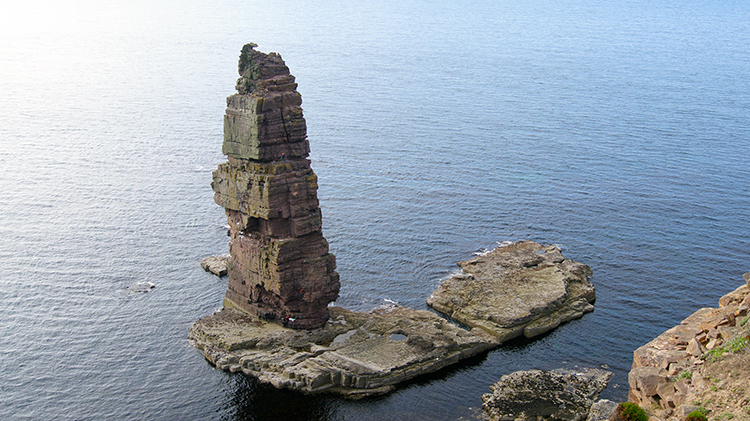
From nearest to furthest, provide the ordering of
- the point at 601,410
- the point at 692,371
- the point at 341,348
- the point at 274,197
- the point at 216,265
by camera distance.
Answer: the point at 692,371 → the point at 601,410 → the point at 274,197 → the point at 341,348 → the point at 216,265

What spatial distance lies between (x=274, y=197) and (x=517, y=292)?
3186 cm

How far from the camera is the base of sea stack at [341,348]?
67812 millimetres

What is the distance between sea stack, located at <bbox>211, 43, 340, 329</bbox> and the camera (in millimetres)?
71938

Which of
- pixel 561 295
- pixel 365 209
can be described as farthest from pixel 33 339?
pixel 561 295

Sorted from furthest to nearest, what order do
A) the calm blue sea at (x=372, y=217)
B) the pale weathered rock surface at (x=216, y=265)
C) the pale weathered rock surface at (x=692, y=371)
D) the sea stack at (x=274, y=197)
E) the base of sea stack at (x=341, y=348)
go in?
1. the pale weathered rock surface at (x=216, y=265)
2. the sea stack at (x=274, y=197)
3. the calm blue sea at (x=372, y=217)
4. the base of sea stack at (x=341, y=348)
5. the pale weathered rock surface at (x=692, y=371)

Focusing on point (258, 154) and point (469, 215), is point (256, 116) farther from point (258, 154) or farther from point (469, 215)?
point (469, 215)

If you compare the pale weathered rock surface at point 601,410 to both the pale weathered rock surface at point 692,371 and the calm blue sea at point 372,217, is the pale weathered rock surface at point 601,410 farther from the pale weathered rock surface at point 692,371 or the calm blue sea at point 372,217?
the pale weathered rock surface at point 692,371

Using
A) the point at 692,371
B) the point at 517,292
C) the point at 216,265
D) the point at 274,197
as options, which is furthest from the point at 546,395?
the point at 216,265

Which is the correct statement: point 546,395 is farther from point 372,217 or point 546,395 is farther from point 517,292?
point 372,217

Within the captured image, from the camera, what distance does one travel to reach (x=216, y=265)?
92.9 metres

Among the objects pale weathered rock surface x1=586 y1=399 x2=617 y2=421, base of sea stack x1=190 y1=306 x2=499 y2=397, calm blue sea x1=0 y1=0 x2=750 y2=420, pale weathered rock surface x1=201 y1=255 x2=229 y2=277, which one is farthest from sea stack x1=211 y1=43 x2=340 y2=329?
pale weathered rock surface x1=586 y1=399 x2=617 y2=421

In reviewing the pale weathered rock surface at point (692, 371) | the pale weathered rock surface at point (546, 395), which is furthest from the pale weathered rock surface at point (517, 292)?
the pale weathered rock surface at point (692, 371)

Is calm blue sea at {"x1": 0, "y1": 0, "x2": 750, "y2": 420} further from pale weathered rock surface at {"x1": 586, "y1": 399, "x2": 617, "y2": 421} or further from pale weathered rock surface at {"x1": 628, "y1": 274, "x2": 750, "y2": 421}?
pale weathered rock surface at {"x1": 628, "y1": 274, "x2": 750, "y2": 421}

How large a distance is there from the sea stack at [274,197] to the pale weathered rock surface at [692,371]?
109ft
